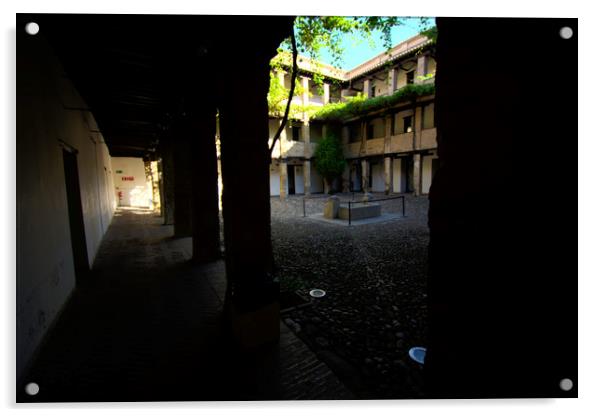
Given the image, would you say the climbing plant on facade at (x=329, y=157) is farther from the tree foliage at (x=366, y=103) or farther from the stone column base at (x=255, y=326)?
the stone column base at (x=255, y=326)

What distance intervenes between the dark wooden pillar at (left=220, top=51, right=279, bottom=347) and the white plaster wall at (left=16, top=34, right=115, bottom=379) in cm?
150

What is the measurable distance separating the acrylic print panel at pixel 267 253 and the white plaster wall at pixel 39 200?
32 millimetres

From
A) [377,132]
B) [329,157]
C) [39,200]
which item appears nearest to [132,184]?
[329,157]

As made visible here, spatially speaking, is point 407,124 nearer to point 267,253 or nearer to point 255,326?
point 267,253

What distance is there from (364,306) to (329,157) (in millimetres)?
19898

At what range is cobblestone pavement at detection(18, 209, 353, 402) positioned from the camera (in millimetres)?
2152

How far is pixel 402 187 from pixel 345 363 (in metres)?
21.3

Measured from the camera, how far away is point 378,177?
23828 millimetres

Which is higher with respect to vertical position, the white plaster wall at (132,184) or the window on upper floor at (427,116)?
the window on upper floor at (427,116)


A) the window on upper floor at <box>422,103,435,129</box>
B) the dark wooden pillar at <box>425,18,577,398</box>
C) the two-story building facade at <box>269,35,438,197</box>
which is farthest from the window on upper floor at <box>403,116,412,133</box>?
the dark wooden pillar at <box>425,18,577,398</box>

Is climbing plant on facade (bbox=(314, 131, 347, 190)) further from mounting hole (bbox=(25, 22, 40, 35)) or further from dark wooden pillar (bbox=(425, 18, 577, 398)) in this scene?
dark wooden pillar (bbox=(425, 18, 577, 398))

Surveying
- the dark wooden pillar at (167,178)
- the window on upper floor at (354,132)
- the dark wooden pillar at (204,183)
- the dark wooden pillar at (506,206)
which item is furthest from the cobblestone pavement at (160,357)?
the window on upper floor at (354,132)

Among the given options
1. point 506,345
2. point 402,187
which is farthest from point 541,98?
point 402,187

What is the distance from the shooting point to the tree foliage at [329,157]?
2264cm
